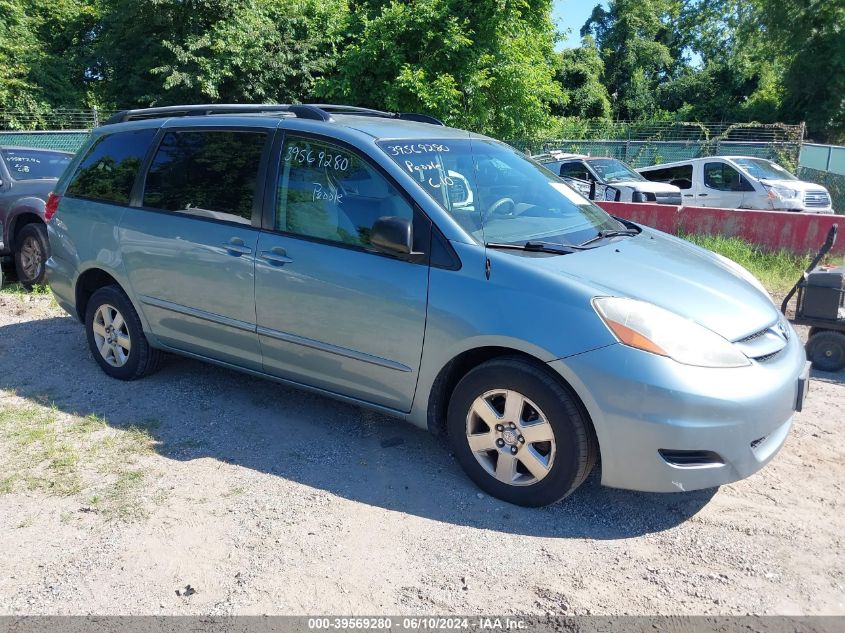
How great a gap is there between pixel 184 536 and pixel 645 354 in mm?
2289

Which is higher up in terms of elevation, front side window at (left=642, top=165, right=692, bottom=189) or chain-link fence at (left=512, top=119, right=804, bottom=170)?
chain-link fence at (left=512, top=119, right=804, bottom=170)

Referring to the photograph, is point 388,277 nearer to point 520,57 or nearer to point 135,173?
point 135,173

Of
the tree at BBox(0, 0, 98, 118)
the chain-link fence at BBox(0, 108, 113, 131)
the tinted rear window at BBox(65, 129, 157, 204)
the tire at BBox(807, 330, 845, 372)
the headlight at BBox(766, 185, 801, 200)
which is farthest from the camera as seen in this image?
the tree at BBox(0, 0, 98, 118)

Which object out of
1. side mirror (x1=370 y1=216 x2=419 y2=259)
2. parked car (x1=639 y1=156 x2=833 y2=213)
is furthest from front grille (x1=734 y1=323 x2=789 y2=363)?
parked car (x1=639 y1=156 x2=833 y2=213)

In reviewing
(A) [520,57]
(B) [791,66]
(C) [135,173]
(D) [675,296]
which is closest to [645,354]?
(D) [675,296]

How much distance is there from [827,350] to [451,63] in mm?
14025

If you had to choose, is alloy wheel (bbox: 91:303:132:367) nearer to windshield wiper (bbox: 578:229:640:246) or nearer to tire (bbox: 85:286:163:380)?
tire (bbox: 85:286:163:380)

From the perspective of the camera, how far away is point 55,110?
21.1 meters

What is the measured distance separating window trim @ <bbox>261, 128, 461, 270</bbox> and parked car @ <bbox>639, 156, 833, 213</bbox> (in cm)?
1213

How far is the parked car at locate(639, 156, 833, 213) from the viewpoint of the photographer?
13898mm

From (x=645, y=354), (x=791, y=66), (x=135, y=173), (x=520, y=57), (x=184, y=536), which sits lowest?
(x=184, y=536)

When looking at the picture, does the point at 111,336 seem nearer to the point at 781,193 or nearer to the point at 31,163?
the point at 31,163

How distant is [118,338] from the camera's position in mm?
5277

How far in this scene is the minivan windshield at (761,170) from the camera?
572 inches
